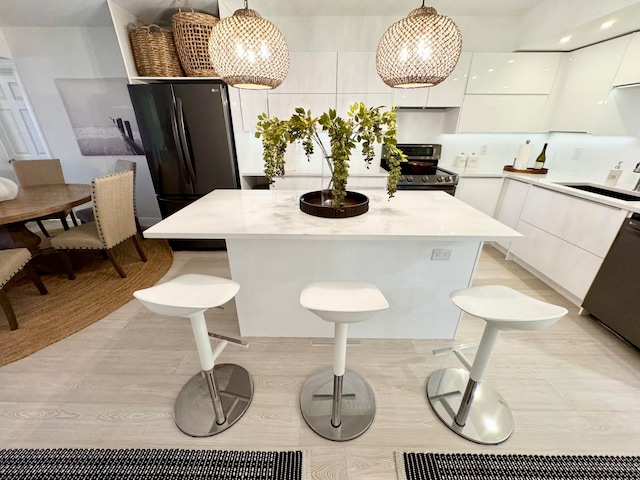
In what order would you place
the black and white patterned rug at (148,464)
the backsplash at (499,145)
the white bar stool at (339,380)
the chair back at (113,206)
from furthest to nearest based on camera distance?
the backsplash at (499,145) < the chair back at (113,206) < the black and white patterned rug at (148,464) < the white bar stool at (339,380)

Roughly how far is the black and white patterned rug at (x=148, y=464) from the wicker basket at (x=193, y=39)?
2941 millimetres

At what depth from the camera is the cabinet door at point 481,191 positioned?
308cm

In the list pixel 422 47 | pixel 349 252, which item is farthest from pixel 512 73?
pixel 349 252

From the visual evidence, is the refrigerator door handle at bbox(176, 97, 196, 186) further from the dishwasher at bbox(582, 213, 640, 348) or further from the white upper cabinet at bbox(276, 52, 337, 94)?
the dishwasher at bbox(582, 213, 640, 348)

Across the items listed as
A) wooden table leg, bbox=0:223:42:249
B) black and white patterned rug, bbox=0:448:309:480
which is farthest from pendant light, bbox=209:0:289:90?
wooden table leg, bbox=0:223:42:249

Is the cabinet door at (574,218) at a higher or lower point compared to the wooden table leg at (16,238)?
higher

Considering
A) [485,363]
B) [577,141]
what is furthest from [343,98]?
[485,363]

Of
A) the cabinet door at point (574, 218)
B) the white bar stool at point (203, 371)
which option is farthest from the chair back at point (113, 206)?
the cabinet door at point (574, 218)

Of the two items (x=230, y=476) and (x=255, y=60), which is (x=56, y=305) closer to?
(x=230, y=476)

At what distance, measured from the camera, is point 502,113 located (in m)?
2.99

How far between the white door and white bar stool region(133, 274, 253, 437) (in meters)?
4.14

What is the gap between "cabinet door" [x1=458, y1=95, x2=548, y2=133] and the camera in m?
2.94

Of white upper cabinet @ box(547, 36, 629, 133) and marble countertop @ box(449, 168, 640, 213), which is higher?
white upper cabinet @ box(547, 36, 629, 133)

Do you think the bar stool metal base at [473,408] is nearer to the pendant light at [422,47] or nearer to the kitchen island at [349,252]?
the kitchen island at [349,252]
